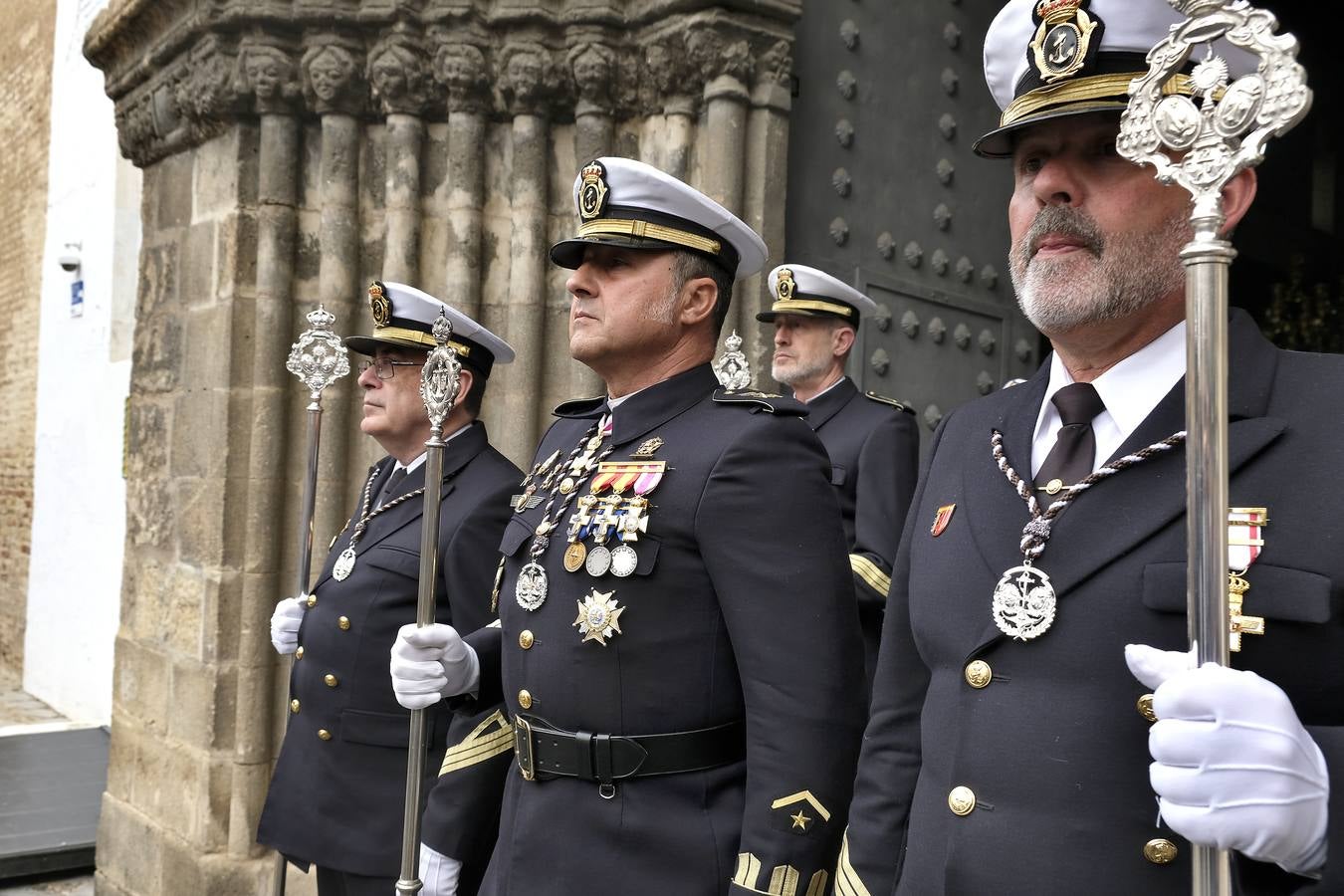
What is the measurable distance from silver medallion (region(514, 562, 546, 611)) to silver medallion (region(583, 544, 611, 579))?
0.38 feet

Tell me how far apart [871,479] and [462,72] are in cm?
211

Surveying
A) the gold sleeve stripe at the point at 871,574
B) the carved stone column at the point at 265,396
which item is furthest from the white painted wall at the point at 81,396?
the gold sleeve stripe at the point at 871,574

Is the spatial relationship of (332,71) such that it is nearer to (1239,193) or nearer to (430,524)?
(430,524)

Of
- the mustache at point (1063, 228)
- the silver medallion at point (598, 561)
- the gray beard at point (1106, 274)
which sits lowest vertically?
the silver medallion at point (598, 561)

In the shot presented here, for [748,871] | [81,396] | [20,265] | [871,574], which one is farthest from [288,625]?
[20,265]

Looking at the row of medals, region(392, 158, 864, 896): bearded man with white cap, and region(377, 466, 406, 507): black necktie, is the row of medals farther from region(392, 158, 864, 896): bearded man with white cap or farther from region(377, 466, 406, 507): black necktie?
region(377, 466, 406, 507): black necktie

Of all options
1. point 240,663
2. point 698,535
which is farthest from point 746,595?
point 240,663

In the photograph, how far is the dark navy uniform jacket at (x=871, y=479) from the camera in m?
3.59

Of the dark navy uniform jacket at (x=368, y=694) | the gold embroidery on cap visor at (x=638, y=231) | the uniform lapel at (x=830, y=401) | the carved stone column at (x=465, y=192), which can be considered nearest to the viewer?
the gold embroidery on cap visor at (x=638, y=231)

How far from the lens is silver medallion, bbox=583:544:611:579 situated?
2.12 metres

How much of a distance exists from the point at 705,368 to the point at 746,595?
1.92ft

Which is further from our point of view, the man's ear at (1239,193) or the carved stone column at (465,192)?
the carved stone column at (465,192)

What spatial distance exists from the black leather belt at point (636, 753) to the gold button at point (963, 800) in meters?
0.67

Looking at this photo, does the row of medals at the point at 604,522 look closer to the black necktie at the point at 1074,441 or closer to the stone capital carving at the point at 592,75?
the black necktie at the point at 1074,441
